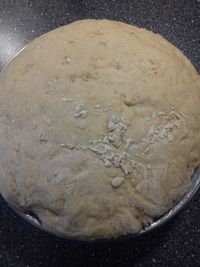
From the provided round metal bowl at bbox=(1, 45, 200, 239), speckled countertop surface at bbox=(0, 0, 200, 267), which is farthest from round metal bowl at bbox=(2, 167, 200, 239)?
speckled countertop surface at bbox=(0, 0, 200, 267)

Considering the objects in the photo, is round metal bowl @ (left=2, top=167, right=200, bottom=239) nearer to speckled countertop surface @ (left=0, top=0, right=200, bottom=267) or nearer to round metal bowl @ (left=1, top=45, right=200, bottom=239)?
round metal bowl @ (left=1, top=45, right=200, bottom=239)

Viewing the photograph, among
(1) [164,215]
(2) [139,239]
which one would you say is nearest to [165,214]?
(1) [164,215]

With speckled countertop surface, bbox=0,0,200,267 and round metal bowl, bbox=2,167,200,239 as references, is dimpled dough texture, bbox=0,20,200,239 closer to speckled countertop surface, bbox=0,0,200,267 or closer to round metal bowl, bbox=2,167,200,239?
round metal bowl, bbox=2,167,200,239

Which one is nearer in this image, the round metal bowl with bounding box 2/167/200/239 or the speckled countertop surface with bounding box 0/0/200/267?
the round metal bowl with bounding box 2/167/200/239

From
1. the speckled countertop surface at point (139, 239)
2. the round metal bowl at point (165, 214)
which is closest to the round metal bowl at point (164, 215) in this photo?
the round metal bowl at point (165, 214)

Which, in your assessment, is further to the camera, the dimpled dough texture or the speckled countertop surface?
the speckled countertop surface

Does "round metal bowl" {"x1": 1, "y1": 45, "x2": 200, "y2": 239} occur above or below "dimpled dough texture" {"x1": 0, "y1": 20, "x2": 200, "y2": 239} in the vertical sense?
below

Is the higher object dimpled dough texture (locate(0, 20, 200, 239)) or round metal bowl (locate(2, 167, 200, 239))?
dimpled dough texture (locate(0, 20, 200, 239))

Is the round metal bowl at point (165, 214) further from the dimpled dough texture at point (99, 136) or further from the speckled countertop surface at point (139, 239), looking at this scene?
the speckled countertop surface at point (139, 239)
